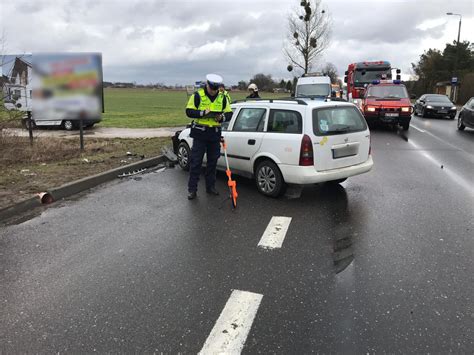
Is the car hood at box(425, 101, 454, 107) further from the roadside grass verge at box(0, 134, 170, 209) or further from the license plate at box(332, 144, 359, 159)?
the license plate at box(332, 144, 359, 159)

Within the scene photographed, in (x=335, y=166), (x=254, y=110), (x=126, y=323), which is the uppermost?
(x=254, y=110)

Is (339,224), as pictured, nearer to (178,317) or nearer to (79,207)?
(178,317)

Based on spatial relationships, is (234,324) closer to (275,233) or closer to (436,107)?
(275,233)

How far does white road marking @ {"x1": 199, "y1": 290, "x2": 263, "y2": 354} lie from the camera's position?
2.80 meters

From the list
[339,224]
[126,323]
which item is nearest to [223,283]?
[126,323]

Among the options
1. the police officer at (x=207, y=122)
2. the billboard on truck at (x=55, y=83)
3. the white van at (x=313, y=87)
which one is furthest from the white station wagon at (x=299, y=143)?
the white van at (x=313, y=87)

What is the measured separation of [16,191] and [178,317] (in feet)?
15.6

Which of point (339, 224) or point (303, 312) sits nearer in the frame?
point (303, 312)

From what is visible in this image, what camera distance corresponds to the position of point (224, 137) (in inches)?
291

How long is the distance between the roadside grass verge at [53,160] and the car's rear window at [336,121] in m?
4.56

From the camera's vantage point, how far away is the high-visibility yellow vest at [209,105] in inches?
246

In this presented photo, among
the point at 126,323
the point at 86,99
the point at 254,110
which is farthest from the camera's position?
the point at 86,99

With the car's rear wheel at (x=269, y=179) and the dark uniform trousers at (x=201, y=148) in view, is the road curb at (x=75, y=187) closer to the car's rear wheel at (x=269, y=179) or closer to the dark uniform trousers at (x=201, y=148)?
the dark uniform trousers at (x=201, y=148)

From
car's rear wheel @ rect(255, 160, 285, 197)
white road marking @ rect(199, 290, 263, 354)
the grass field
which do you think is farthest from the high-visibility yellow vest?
the grass field
